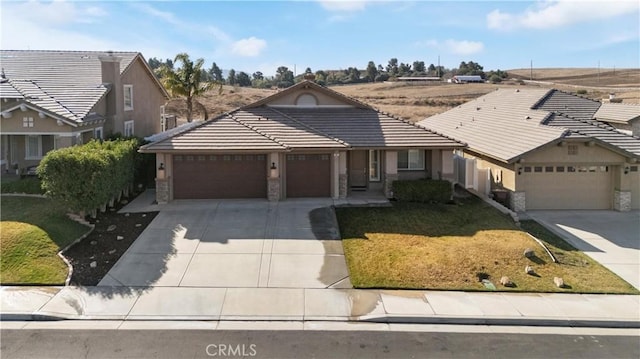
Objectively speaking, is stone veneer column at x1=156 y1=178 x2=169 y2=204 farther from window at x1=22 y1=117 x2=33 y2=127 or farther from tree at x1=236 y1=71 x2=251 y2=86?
tree at x1=236 y1=71 x2=251 y2=86

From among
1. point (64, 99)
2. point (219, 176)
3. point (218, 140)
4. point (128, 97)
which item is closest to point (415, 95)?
point (128, 97)

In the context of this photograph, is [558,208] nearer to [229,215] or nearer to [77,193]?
[229,215]

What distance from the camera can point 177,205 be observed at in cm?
Answer: 2002

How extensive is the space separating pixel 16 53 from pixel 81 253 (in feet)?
61.3

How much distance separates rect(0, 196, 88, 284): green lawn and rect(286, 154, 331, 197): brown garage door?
8225mm

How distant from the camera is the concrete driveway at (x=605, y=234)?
15.3 m

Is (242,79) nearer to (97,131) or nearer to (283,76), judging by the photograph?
(283,76)

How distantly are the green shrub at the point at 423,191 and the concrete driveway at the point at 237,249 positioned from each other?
3293 millimetres

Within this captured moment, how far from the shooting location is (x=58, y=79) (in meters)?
25.5

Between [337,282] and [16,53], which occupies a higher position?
[16,53]

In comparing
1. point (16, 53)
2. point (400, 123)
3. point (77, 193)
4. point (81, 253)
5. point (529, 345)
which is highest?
point (16, 53)

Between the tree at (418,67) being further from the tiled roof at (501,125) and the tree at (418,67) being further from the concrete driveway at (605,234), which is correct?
the concrete driveway at (605,234)

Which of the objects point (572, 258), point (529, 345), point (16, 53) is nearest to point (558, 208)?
point (572, 258)

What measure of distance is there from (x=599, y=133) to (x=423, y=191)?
8.23 metres
